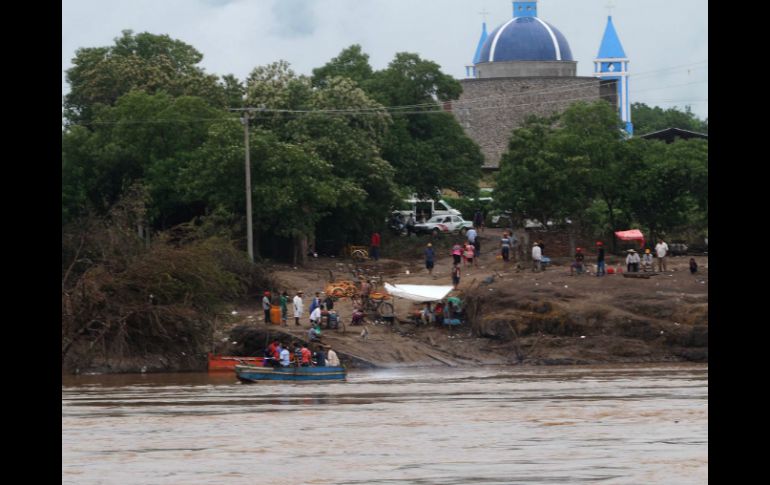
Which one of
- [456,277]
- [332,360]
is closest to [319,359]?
[332,360]

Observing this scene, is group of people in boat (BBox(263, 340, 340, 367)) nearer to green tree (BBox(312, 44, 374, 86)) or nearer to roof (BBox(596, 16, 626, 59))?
green tree (BBox(312, 44, 374, 86))

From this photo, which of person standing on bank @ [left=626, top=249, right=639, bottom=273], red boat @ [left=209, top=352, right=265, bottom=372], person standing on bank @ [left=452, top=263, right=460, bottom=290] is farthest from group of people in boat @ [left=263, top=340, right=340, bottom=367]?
person standing on bank @ [left=626, top=249, right=639, bottom=273]

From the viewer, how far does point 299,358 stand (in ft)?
132

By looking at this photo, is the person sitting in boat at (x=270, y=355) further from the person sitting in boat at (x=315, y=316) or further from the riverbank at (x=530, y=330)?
the person sitting in boat at (x=315, y=316)

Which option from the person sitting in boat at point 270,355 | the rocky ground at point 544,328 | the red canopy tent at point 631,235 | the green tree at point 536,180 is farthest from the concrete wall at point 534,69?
the person sitting in boat at point 270,355

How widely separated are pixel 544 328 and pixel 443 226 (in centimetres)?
2085

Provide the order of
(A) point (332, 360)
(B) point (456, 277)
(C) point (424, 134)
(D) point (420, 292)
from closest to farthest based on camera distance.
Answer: (A) point (332, 360) → (D) point (420, 292) → (B) point (456, 277) → (C) point (424, 134)

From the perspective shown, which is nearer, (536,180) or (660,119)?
(536,180)

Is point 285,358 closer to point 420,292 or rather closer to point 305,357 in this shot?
point 305,357

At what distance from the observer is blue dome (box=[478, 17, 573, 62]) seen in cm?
9325

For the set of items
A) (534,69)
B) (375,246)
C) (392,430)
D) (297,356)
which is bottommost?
(392,430)

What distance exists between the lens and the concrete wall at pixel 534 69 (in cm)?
9231

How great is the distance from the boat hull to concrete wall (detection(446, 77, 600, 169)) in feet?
165
